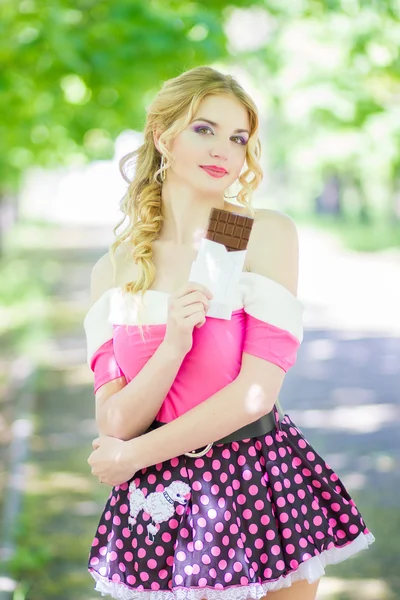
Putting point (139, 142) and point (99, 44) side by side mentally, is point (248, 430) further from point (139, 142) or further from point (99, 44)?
point (99, 44)

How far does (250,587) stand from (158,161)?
1295 mm

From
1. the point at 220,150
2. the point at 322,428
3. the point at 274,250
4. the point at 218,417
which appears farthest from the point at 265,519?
the point at 322,428

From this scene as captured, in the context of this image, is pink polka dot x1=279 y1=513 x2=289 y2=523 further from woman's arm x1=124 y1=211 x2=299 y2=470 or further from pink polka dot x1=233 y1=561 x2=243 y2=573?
woman's arm x1=124 y1=211 x2=299 y2=470

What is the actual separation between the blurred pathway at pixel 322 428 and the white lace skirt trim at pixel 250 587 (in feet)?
8.92

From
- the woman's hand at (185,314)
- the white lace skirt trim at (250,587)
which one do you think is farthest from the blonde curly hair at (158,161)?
the white lace skirt trim at (250,587)

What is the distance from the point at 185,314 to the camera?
8.57 ft

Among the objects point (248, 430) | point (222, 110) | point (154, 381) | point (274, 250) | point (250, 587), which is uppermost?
point (222, 110)

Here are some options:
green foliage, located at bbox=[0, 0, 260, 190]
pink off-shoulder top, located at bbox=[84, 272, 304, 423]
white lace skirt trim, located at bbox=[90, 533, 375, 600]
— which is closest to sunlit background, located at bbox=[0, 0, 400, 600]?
green foliage, located at bbox=[0, 0, 260, 190]

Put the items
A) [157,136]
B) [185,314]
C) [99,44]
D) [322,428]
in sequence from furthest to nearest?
1. [322,428]
2. [99,44]
3. [157,136]
4. [185,314]

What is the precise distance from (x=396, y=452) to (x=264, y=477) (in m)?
5.81

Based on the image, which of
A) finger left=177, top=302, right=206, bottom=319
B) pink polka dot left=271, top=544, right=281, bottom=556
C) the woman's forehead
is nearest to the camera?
finger left=177, top=302, right=206, bottom=319

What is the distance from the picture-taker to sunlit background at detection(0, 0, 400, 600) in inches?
265

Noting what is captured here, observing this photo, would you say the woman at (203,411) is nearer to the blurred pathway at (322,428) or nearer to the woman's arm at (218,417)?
the woman's arm at (218,417)

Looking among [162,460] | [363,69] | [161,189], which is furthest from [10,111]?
[162,460]
